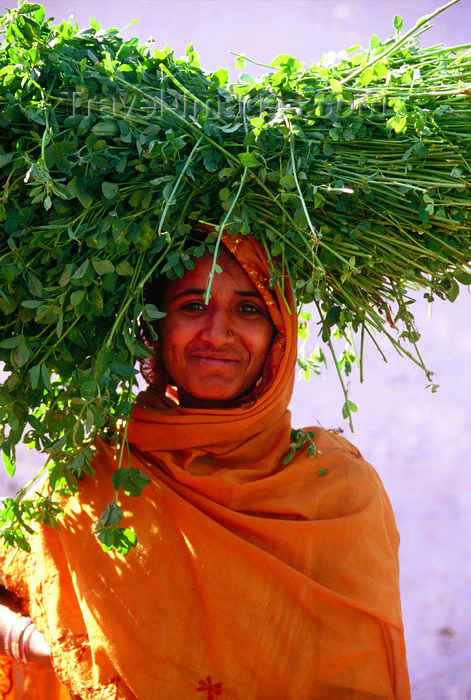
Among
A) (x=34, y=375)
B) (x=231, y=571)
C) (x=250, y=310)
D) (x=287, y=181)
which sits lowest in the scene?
(x=231, y=571)

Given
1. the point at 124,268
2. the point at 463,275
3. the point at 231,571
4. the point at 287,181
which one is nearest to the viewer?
the point at 287,181

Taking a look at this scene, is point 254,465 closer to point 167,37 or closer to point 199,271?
point 199,271

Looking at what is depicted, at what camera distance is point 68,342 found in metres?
1.83

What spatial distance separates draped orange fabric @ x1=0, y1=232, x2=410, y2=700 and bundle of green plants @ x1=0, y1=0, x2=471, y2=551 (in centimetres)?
28

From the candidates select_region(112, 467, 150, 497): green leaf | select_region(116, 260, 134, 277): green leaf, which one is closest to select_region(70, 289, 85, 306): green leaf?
select_region(116, 260, 134, 277): green leaf

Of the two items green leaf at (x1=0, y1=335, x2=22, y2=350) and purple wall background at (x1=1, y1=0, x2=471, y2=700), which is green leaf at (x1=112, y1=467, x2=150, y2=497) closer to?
green leaf at (x1=0, y1=335, x2=22, y2=350)

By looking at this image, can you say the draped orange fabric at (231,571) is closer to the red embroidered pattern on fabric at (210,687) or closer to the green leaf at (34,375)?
the red embroidered pattern on fabric at (210,687)

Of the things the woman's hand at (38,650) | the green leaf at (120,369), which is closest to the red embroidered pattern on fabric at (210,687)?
the woman's hand at (38,650)

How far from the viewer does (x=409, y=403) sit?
13.9 ft

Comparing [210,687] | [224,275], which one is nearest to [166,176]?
[224,275]

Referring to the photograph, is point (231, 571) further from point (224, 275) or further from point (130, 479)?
point (224, 275)

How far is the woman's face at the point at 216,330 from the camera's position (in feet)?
6.93

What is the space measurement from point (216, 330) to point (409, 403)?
2362 millimetres

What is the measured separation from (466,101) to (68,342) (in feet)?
3.32
